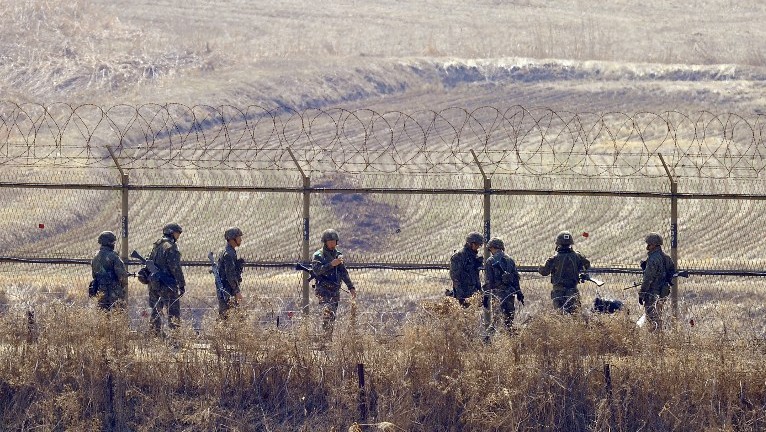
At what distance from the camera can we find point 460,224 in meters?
27.6

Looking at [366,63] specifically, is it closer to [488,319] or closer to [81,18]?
[81,18]

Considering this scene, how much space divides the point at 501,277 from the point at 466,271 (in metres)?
0.45

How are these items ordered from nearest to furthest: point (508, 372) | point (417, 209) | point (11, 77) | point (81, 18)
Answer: point (508, 372)
point (417, 209)
point (11, 77)
point (81, 18)

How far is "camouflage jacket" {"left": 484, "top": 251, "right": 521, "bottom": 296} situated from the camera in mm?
15867

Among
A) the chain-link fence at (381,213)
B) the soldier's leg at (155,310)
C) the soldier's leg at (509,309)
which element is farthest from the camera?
the chain-link fence at (381,213)

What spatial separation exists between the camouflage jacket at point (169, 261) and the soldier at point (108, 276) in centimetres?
37

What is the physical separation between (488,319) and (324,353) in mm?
1945

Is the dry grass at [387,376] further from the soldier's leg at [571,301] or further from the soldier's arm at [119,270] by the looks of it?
the soldier's arm at [119,270]

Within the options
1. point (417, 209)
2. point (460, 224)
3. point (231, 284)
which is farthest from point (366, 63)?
point (231, 284)

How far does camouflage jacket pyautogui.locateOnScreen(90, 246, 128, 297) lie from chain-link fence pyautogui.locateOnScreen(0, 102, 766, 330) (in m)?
0.47

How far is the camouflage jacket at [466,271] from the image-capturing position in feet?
53.0

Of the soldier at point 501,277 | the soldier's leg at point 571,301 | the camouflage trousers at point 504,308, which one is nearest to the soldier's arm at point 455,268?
the soldier at point 501,277

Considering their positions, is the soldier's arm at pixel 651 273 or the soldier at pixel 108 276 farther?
the soldier at pixel 108 276

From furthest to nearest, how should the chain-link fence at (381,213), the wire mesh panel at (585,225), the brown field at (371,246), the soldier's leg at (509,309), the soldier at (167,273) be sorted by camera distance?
the wire mesh panel at (585,225) → the chain-link fence at (381,213) → the soldier at (167,273) → the soldier's leg at (509,309) → the brown field at (371,246)
